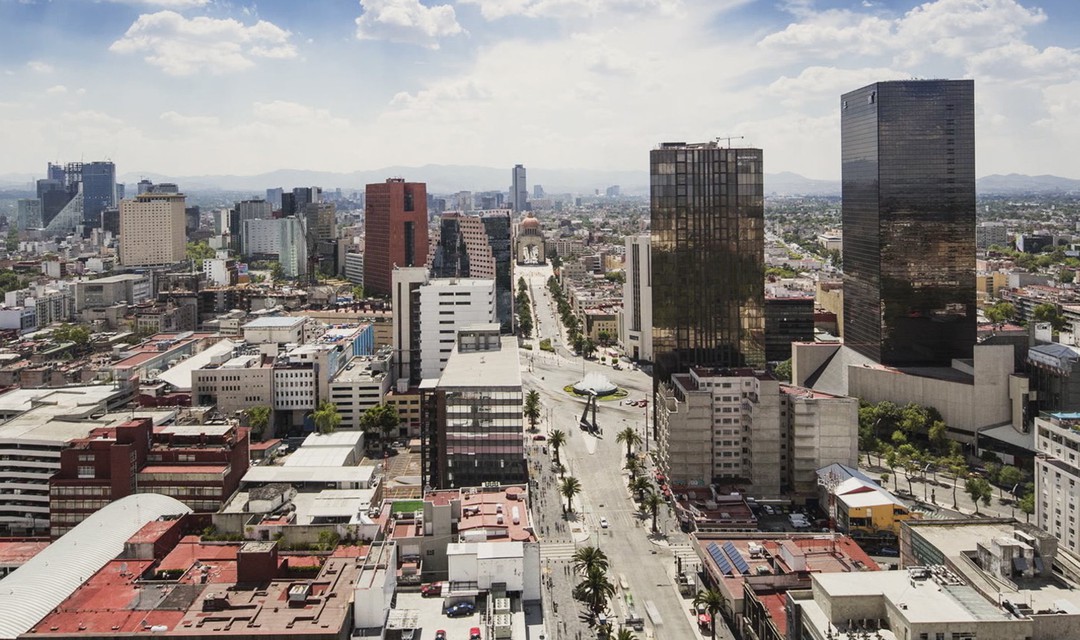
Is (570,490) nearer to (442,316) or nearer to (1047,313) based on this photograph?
(442,316)

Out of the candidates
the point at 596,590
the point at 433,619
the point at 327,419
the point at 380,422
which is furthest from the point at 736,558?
the point at 327,419

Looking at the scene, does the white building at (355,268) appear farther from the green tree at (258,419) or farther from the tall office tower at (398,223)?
the green tree at (258,419)

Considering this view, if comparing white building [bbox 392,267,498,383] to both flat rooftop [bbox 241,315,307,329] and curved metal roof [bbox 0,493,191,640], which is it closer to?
flat rooftop [bbox 241,315,307,329]

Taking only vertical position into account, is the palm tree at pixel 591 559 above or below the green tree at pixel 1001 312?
below

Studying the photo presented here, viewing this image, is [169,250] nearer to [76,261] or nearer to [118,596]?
[76,261]

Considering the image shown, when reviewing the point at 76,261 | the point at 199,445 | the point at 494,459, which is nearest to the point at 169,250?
the point at 76,261

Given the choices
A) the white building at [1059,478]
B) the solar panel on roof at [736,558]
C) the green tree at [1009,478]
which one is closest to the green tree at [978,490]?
the green tree at [1009,478]

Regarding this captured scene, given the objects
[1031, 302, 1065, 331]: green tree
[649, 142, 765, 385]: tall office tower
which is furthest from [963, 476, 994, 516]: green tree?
[1031, 302, 1065, 331]: green tree
